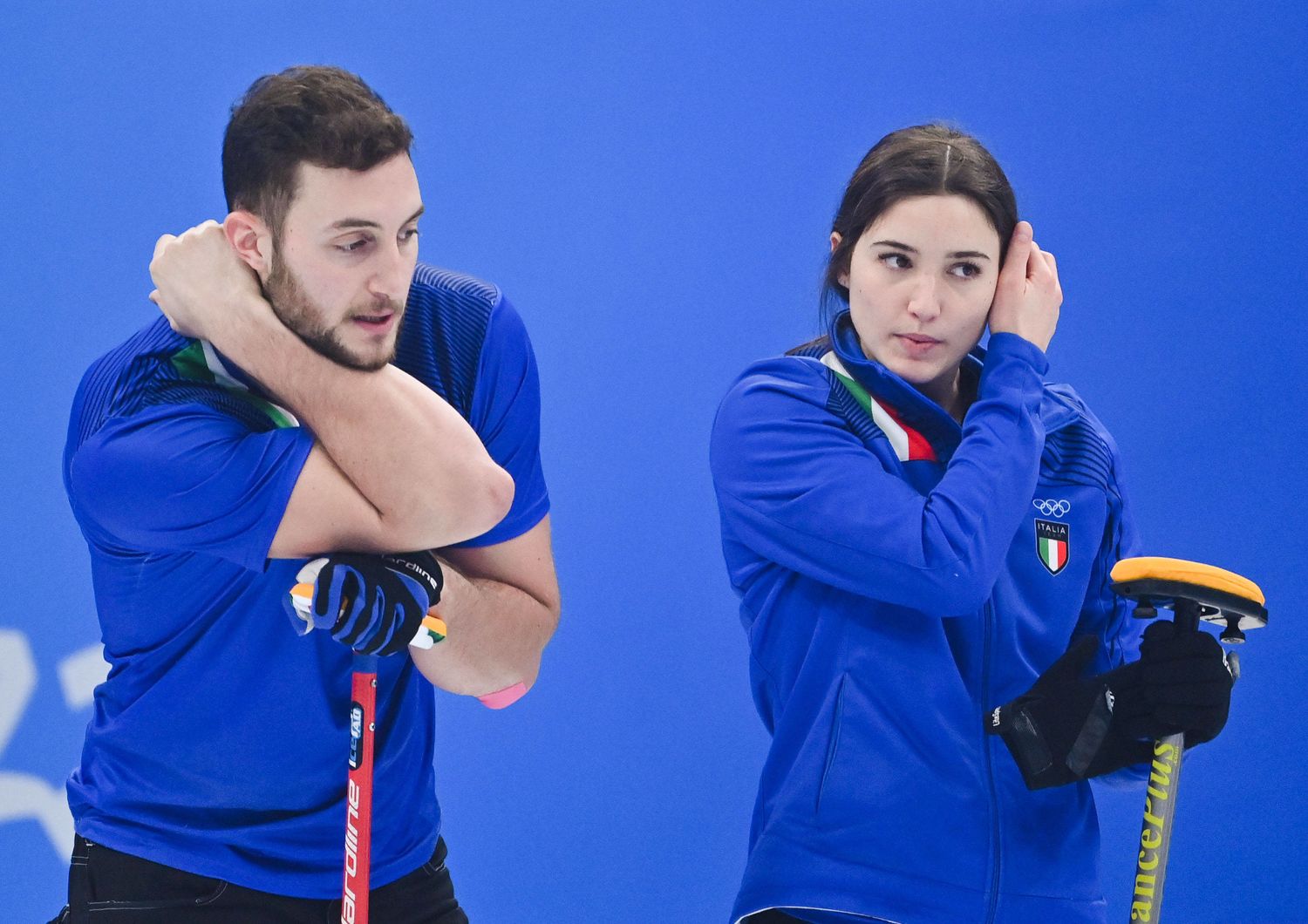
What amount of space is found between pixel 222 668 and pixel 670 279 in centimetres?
146

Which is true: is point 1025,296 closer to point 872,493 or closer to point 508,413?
point 872,493

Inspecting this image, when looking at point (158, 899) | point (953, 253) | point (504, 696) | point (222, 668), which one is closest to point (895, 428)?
point (953, 253)

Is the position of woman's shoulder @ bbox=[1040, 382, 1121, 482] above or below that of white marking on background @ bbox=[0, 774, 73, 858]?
above

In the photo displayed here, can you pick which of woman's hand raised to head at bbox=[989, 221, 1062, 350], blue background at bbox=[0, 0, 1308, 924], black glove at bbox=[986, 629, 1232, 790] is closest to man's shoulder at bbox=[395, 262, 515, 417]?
woman's hand raised to head at bbox=[989, 221, 1062, 350]

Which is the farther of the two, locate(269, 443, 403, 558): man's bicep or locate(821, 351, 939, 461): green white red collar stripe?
locate(821, 351, 939, 461): green white red collar stripe

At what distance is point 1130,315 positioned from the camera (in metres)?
3.01

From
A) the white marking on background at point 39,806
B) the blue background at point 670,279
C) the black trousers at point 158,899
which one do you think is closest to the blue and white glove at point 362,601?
the black trousers at point 158,899

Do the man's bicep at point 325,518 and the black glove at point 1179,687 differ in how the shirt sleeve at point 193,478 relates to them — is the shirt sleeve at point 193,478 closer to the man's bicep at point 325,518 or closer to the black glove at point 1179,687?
the man's bicep at point 325,518

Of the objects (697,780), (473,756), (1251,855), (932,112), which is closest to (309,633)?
(473,756)

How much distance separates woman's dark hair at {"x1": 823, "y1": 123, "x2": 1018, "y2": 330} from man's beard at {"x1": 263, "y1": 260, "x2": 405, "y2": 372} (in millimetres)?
551

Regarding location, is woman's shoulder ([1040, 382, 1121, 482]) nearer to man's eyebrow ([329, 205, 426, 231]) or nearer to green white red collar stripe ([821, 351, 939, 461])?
green white red collar stripe ([821, 351, 939, 461])

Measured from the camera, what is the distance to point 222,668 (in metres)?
1.63

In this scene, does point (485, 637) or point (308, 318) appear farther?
point (485, 637)

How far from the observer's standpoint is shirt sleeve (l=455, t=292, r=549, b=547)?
1742 millimetres
